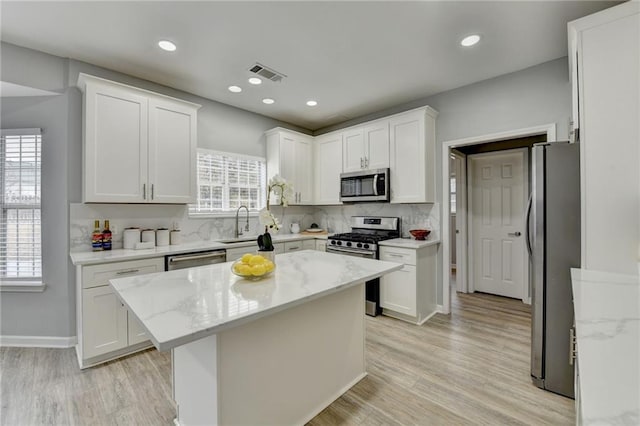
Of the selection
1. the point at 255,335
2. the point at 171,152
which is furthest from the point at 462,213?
the point at 171,152

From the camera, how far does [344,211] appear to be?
483 cm

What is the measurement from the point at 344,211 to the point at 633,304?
380cm

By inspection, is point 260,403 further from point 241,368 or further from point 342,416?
point 342,416

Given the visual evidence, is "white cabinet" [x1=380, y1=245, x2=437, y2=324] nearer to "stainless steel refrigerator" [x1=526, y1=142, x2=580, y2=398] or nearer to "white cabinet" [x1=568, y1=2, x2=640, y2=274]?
"stainless steel refrigerator" [x1=526, y1=142, x2=580, y2=398]

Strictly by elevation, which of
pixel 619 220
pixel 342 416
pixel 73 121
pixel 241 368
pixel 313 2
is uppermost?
pixel 313 2

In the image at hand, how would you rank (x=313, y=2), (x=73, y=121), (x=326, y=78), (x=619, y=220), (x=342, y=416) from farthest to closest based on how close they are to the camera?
(x=326, y=78), (x=73, y=121), (x=313, y=2), (x=342, y=416), (x=619, y=220)

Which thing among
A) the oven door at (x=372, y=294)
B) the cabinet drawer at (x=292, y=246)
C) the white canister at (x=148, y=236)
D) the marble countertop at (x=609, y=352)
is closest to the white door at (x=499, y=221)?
the oven door at (x=372, y=294)

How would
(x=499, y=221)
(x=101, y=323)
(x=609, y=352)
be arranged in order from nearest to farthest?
(x=609, y=352) → (x=101, y=323) → (x=499, y=221)

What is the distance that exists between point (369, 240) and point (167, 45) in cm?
290

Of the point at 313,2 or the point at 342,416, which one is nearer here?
the point at 342,416

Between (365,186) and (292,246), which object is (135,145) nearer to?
(292,246)

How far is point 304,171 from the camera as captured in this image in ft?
15.5

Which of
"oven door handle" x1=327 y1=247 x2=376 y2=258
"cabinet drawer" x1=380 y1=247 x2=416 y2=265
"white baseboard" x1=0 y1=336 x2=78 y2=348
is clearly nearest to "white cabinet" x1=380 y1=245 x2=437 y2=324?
"cabinet drawer" x1=380 y1=247 x2=416 y2=265

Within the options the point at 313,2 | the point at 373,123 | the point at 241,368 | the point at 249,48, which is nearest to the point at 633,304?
the point at 241,368
